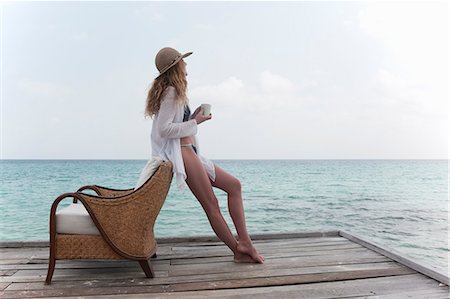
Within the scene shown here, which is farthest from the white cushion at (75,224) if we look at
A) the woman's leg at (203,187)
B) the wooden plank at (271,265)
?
the woman's leg at (203,187)

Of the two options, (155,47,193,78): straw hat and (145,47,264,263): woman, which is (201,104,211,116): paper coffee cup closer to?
(145,47,264,263): woman

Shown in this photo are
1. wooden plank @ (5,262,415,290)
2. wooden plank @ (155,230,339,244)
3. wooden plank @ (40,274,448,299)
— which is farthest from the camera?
wooden plank @ (155,230,339,244)

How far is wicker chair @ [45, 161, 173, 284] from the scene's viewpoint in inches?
94.0

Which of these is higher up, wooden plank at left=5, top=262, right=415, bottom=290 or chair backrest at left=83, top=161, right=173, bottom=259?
chair backrest at left=83, top=161, right=173, bottom=259

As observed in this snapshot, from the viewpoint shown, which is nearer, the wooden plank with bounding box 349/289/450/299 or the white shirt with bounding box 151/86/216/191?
the wooden plank with bounding box 349/289/450/299

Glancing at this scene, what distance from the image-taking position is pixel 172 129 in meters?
2.61

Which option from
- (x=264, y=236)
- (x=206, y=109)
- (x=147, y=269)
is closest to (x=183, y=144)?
(x=206, y=109)

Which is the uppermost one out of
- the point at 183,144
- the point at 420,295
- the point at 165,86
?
the point at 165,86

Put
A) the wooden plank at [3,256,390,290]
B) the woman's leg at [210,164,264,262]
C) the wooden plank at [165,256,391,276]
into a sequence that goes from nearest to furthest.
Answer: the wooden plank at [3,256,390,290]
the wooden plank at [165,256,391,276]
the woman's leg at [210,164,264,262]

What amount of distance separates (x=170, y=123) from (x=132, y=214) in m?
0.65

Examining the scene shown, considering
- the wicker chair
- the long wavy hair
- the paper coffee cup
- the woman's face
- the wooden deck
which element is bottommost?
the wooden deck

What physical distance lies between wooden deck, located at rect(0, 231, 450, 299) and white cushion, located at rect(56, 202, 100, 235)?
303 mm

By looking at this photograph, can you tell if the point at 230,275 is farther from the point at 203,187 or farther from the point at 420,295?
the point at 420,295

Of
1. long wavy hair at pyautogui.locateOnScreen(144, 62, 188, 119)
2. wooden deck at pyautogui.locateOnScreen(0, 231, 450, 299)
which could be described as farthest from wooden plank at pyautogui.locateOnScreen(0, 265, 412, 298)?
long wavy hair at pyautogui.locateOnScreen(144, 62, 188, 119)
